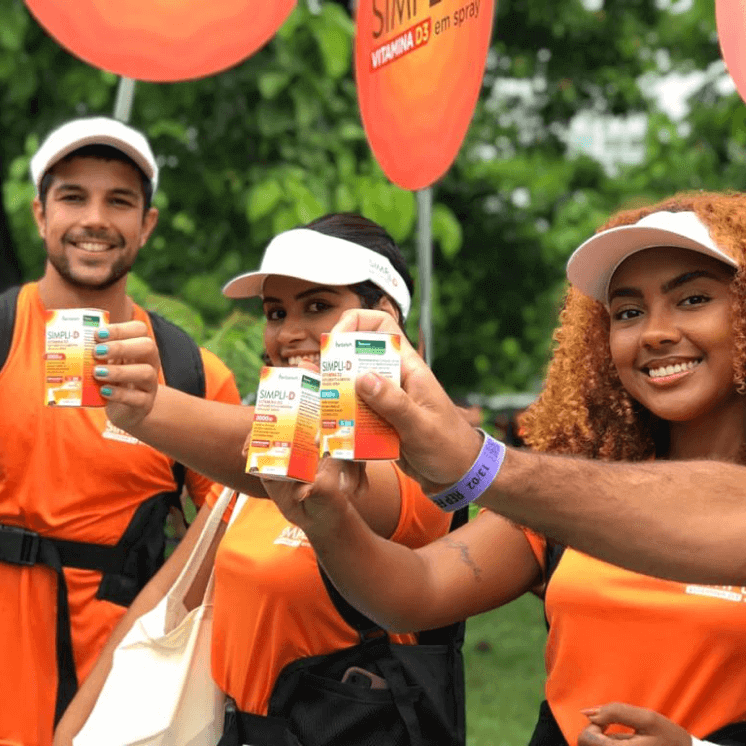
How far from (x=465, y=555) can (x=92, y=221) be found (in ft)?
5.68

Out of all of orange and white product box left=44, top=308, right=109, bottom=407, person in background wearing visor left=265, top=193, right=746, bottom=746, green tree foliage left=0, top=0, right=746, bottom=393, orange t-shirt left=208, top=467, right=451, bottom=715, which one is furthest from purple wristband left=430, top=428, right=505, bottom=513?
green tree foliage left=0, top=0, right=746, bottom=393

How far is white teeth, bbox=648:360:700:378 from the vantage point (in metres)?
2.43

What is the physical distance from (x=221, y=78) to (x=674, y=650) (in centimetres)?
562

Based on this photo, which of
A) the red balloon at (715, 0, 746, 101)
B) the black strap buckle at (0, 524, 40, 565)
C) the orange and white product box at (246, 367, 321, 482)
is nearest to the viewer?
the orange and white product box at (246, 367, 321, 482)

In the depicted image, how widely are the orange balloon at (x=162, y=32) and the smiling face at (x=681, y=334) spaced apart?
214 centimetres

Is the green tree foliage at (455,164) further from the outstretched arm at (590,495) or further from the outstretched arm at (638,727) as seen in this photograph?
the outstretched arm at (590,495)

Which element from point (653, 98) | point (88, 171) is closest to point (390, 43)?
point (88, 171)

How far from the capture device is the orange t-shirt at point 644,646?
7.49 feet

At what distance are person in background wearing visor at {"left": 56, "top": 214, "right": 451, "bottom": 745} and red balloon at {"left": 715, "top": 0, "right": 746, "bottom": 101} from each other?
0.87m

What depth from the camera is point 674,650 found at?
2314 mm

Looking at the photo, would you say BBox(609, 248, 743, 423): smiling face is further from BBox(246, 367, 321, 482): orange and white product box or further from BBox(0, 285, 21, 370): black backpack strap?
BBox(0, 285, 21, 370): black backpack strap

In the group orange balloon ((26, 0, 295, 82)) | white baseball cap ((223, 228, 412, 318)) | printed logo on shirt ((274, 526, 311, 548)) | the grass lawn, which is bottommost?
the grass lawn

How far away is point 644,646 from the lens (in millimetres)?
2350

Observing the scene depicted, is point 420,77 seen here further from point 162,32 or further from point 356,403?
point 356,403
